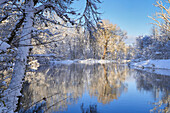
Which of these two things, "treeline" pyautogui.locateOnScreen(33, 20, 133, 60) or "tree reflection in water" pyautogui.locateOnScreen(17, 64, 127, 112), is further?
"tree reflection in water" pyautogui.locateOnScreen(17, 64, 127, 112)

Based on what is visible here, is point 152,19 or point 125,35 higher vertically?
point 125,35

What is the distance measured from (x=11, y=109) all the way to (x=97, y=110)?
2.52 m

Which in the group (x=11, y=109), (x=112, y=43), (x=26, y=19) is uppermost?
(x=112, y=43)

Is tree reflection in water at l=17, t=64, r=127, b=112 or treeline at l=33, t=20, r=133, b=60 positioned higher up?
treeline at l=33, t=20, r=133, b=60

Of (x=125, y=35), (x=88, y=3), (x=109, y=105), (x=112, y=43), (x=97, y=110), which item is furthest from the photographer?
(x=125, y=35)

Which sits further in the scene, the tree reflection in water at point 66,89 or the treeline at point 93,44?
the tree reflection in water at point 66,89

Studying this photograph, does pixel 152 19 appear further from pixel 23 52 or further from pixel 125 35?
pixel 125 35

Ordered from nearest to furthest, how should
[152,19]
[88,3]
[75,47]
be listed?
1. [88,3]
2. [152,19]
3. [75,47]

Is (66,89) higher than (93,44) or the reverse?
the reverse

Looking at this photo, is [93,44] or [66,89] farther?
[66,89]

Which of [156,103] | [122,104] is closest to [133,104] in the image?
[122,104]

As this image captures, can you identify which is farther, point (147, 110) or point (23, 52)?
point (147, 110)

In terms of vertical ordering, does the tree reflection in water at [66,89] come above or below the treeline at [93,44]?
below

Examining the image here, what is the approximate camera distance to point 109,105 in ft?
13.9
